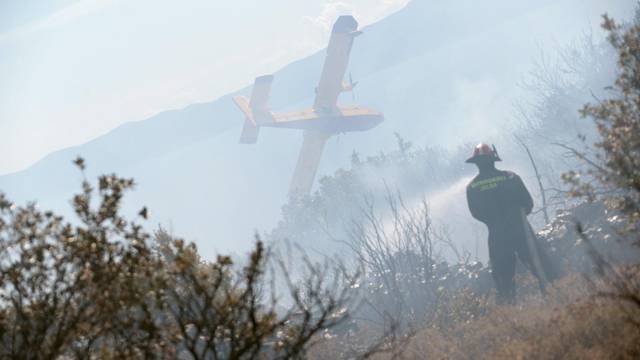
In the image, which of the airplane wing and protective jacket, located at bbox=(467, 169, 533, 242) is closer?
protective jacket, located at bbox=(467, 169, 533, 242)

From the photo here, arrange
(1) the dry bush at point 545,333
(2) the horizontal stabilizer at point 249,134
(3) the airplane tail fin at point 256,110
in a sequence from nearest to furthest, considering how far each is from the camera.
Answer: (1) the dry bush at point 545,333
(2) the horizontal stabilizer at point 249,134
(3) the airplane tail fin at point 256,110

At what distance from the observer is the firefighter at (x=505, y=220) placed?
51.8 ft

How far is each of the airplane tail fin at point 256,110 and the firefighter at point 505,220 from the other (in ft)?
156

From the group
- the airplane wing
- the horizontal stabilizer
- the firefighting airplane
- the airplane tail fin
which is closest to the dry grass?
the firefighting airplane

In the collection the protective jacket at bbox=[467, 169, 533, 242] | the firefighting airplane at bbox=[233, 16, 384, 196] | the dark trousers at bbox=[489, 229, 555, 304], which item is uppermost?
the firefighting airplane at bbox=[233, 16, 384, 196]

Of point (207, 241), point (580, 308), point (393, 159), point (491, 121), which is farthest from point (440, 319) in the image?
point (207, 241)

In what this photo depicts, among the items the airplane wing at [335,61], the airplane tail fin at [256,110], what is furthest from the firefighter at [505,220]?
the airplane tail fin at [256,110]

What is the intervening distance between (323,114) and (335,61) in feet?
14.0

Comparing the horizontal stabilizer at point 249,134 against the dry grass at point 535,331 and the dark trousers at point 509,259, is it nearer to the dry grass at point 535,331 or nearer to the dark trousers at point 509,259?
the dry grass at point 535,331

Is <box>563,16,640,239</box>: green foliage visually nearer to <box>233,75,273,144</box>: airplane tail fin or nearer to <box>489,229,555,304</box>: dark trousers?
<box>489,229,555,304</box>: dark trousers

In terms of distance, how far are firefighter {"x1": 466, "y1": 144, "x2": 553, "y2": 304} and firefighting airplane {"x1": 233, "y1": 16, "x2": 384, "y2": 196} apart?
40.0 m

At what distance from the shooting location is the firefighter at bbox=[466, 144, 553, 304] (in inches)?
621

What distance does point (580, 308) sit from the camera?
10664 millimetres

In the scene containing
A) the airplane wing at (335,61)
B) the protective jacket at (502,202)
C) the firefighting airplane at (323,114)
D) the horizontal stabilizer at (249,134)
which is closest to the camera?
the protective jacket at (502,202)
